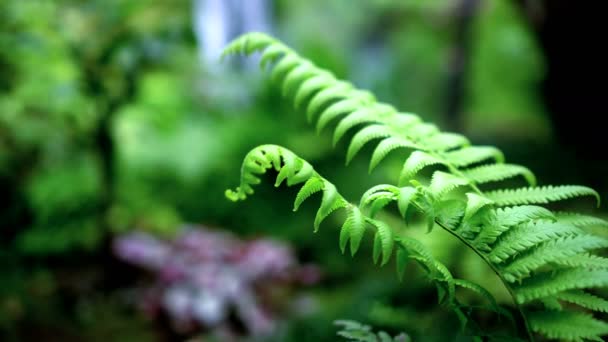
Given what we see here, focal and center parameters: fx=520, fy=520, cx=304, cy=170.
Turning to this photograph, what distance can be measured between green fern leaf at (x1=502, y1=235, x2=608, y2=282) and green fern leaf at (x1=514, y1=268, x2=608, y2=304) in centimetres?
2

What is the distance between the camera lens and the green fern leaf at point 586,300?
38.7 inches

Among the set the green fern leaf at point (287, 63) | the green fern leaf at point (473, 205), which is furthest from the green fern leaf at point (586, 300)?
the green fern leaf at point (287, 63)

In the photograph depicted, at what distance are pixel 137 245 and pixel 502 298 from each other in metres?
2.28

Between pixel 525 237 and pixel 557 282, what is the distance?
101 mm

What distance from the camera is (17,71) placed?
3592 millimetres

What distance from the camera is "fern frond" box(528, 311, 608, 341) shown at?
3.02 ft

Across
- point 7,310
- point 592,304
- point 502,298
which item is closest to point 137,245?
point 7,310

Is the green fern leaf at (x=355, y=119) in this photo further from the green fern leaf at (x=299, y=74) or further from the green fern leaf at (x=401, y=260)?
the green fern leaf at (x=401, y=260)

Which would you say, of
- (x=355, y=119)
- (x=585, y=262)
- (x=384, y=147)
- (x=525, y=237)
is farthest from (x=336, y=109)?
(x=585, y=262)

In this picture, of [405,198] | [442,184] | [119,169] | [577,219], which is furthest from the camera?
[119,169]

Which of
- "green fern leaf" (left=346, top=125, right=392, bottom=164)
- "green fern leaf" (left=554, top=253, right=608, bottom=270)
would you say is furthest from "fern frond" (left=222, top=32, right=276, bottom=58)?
"green fern leaf" (left=554, top=253, right=608, bottom=270)

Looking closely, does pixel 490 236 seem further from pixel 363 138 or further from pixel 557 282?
pixel 363 138

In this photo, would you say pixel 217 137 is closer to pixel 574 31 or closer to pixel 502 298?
pixel 574 31

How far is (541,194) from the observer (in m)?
1.12
